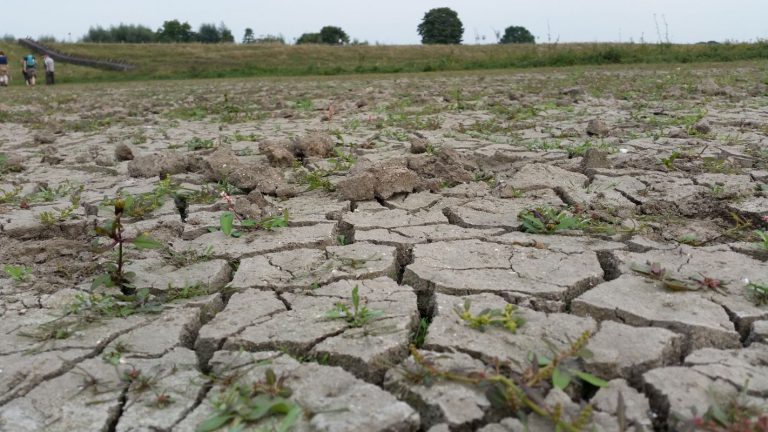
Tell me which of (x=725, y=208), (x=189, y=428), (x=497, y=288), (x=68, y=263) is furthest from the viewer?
(x=725, y=208)

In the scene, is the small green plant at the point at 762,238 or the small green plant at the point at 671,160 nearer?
the small green plant at the point at 762,238

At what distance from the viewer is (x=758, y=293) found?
7.15 ft

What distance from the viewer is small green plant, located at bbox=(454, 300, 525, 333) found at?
6.45ft

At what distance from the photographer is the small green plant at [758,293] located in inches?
83.7

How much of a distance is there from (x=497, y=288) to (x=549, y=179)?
1583 mm

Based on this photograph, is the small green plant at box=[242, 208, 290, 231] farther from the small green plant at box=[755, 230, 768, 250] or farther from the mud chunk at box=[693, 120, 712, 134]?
the mud chunk at box=[693, 120, 712, 134]

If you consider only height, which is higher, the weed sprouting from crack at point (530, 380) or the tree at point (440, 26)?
the tree at point (440, 26)

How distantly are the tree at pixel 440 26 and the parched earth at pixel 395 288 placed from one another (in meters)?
49.6

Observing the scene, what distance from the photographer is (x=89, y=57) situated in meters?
26.8

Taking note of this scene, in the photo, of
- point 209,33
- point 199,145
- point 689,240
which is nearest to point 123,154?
point 199,145

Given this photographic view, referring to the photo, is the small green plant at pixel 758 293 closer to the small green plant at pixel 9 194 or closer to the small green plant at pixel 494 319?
the small green plant at pixel 494 319

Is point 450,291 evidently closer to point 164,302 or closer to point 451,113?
point 164,302

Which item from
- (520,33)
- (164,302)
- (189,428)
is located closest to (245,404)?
(189,428)

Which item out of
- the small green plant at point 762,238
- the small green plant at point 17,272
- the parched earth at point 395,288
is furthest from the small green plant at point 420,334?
the small green plant at point 17,272
